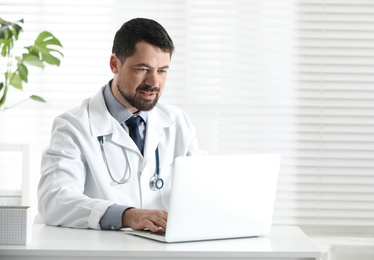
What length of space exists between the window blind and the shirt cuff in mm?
1293

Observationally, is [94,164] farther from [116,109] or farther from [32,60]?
[32,60]

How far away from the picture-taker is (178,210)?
143cm

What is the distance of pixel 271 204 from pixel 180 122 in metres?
0.80

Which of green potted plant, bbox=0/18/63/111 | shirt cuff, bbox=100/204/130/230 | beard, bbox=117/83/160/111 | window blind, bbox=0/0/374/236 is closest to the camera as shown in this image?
green potted plant, bbox=0/18/63/111

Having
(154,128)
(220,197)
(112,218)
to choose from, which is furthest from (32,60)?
(154,128)

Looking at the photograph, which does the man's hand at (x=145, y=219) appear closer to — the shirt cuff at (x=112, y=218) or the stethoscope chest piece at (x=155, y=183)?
the shirt cuff at (x=112, y=218)

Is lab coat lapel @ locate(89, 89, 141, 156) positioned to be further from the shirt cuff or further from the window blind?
the window blind

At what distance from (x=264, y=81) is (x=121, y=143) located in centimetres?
116

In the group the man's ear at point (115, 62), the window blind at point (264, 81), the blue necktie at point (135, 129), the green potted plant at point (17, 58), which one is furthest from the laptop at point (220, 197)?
the window blind at point (264, 81)

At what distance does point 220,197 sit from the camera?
1481mm

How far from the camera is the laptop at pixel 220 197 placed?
4.68 feet

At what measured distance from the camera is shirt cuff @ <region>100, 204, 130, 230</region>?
166 cm

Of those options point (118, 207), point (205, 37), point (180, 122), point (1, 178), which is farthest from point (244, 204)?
point (1, 178)

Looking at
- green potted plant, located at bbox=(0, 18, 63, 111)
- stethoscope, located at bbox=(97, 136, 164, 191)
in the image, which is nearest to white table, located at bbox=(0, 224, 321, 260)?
green potted plant, located at bbox=(0, 18, 63, 111)
